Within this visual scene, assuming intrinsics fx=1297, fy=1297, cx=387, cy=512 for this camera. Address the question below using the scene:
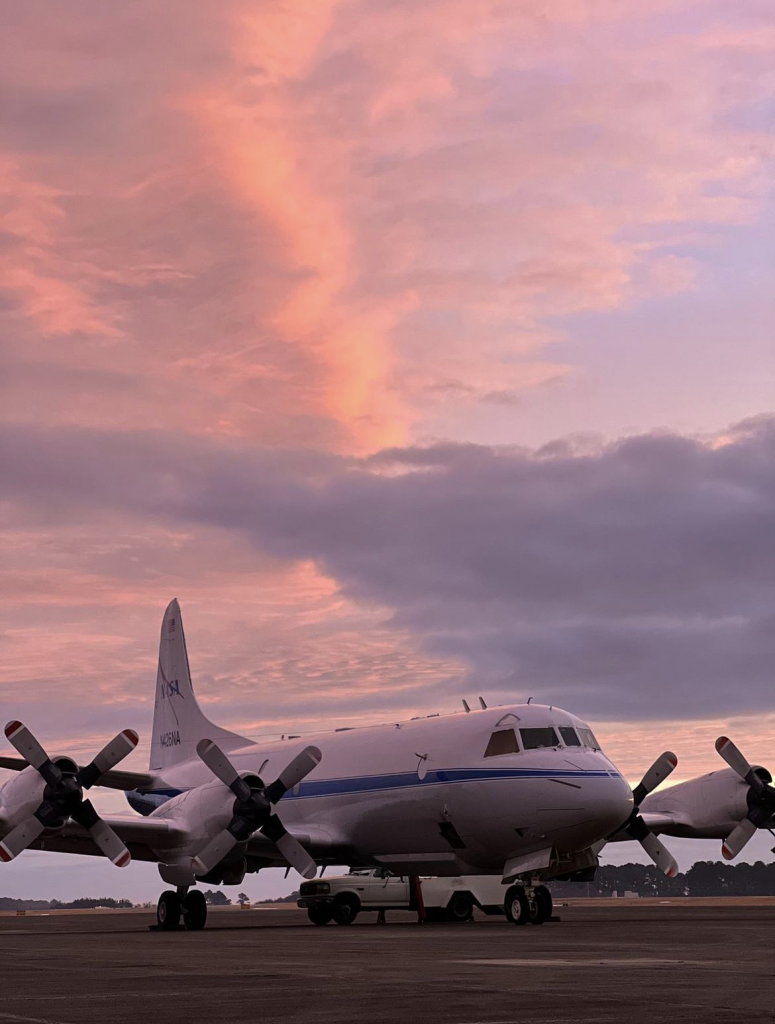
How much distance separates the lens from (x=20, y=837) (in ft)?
108

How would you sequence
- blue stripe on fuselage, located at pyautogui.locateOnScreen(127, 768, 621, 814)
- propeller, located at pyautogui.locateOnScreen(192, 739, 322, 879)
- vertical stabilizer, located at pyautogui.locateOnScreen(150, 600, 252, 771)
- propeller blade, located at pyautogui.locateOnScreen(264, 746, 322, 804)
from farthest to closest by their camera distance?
vertical stabilizer, located at pyautogui.locateOnScreen(150, 600, 252, 771) < propeller blade, located at pyautogui.locateOnScreen(264, 746, 322, 804) < blue stripe on fuselage, located at pyautogui.locateOnScreen(127, 768, 621, 814) < propeller, located at pyautogui.locateOnScreen(192, 739, 322, 879)

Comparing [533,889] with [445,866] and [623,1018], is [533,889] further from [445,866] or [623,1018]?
[623,1018]

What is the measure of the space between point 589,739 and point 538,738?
1996mm

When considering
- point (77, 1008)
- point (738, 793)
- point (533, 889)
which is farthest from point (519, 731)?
point (77, 1008)

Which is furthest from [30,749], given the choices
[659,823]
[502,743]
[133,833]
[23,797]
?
[659,823]

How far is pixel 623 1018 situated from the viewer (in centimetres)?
1128

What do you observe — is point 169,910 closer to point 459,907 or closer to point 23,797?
point 23,797

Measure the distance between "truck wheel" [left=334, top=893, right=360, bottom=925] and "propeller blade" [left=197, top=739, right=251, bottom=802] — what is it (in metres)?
5.66

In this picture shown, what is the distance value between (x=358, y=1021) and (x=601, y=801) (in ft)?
77.0

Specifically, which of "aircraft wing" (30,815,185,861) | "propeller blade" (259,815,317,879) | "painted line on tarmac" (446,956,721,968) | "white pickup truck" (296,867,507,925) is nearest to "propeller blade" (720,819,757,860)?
"white pickup truck" (296,867,507,925)

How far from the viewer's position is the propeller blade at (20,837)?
3278 centimetres

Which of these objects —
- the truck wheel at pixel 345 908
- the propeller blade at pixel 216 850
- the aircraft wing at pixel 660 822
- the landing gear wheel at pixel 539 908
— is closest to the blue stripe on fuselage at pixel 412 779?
the landing gear wheel at pixel 539 908

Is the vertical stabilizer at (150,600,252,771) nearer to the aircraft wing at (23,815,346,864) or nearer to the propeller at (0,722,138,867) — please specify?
the aircraft wing at (23,815,346,864)

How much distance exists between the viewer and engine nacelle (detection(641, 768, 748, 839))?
4356 centimetres
